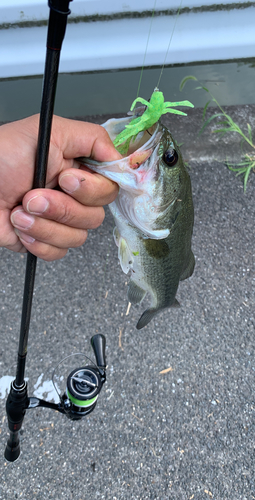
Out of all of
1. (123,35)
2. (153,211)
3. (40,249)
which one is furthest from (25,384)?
(123,35)

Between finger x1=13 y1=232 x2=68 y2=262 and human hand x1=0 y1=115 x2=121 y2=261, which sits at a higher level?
human hand x1=0 y1=115 x2=121 y2=261

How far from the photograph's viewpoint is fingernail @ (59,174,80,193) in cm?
115

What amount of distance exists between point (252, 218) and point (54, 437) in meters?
2.26

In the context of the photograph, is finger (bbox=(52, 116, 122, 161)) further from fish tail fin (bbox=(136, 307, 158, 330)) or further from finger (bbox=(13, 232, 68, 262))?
fish tail fin (bbox=(136, 307, 158, 330))

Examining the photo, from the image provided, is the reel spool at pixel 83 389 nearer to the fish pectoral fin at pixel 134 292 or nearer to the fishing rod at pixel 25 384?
the fishing rod at pixel 25 384

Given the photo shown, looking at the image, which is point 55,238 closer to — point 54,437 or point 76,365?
point 76,365

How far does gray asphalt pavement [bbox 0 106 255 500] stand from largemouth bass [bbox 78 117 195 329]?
75 centimetres

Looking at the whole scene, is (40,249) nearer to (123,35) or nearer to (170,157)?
(170,157)

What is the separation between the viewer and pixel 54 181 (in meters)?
1.30

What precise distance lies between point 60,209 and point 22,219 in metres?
0.14

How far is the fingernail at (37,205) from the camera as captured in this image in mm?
1096

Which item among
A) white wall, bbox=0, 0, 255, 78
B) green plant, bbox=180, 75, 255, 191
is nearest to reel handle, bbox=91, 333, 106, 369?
white wall, bbox=0, 0, 255, 78

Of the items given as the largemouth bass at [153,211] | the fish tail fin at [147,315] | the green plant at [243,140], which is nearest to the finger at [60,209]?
the largemouth bass at [153,211]

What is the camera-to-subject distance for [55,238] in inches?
51.6
